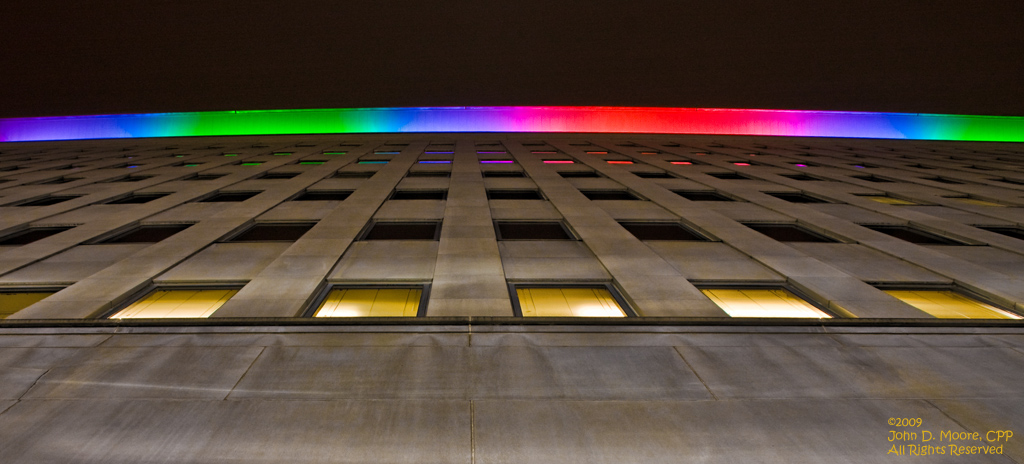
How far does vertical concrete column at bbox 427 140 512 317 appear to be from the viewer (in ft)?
22.2

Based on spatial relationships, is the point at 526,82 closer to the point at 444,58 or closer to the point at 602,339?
the point at 444,58

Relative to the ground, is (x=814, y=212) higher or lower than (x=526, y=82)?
lower

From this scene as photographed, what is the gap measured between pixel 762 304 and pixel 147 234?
14681mm

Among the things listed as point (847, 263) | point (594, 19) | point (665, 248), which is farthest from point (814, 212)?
point (594, 19)

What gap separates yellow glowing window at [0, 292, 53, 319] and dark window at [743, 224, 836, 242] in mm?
15845

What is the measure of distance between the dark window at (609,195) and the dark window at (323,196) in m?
8.55

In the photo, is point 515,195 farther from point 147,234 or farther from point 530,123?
point 530,123

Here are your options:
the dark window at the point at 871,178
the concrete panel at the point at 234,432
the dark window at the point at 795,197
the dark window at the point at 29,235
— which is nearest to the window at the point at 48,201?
the dark window at the point at 29,235

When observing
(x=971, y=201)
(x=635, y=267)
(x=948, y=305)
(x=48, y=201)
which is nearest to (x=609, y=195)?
(x=635, y=267)

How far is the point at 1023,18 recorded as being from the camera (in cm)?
2198

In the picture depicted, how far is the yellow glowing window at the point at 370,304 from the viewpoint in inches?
267

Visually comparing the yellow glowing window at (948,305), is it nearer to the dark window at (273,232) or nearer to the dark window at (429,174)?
the dark window at (273,232)

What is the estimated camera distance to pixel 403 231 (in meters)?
11.3

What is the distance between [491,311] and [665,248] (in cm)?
519
